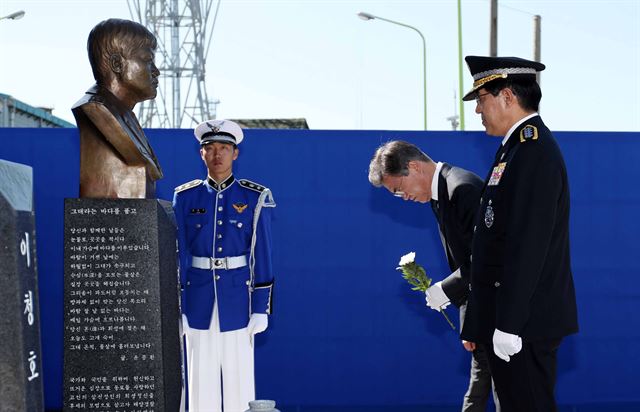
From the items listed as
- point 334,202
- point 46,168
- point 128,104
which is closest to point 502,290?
point 128,104

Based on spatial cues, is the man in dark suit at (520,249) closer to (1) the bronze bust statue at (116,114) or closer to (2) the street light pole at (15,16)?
(1) the bronze bust statue at (116,114)

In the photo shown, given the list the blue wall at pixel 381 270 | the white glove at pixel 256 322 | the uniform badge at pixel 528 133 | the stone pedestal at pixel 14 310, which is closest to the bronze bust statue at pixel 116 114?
the white glove at pixel 256 322

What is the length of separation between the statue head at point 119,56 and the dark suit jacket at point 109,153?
0.06 metres

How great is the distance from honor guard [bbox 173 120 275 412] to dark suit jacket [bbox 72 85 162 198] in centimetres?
73

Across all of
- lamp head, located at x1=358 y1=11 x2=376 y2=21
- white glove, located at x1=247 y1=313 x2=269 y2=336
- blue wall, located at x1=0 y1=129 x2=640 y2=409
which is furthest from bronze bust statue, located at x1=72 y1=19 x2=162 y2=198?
lamp head, located at x1=358 y1=11 x2=376 y2=21

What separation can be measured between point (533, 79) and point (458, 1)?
12.3 meters

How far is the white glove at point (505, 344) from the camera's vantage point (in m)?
2.48

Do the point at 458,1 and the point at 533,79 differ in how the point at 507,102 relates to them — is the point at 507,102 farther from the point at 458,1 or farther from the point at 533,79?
the point at 458,1

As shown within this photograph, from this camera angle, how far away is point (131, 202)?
3.10 meters

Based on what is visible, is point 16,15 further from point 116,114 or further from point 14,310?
point 14,310

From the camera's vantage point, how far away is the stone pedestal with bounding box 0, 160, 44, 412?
6.16 ft

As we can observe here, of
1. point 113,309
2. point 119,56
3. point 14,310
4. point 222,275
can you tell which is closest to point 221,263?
point 222,275

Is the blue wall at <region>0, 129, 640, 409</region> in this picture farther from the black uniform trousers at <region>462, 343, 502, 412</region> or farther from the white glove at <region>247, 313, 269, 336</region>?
the black uniform trousers at <region>462, 343, 502, 412</region>

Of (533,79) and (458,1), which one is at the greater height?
(458,1)
